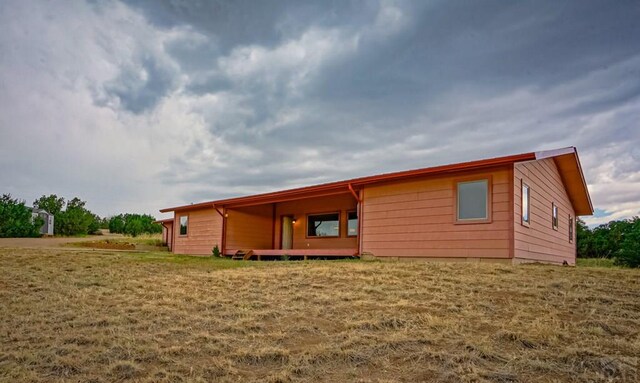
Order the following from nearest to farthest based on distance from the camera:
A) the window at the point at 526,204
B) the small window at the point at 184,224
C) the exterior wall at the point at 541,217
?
the exterior wall at the point at 541,217 → the window at the point at 526,204 → the small window at the point at 184,224

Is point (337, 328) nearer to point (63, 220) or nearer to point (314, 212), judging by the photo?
point (314, 212)

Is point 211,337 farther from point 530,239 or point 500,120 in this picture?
point 500,120

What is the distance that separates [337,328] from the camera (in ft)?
16.1

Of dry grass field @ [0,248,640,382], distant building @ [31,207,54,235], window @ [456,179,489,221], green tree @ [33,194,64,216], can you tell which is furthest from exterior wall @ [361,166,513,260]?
green tree @ [33,194,64,216]

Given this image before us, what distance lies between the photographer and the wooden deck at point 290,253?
12.9 meters

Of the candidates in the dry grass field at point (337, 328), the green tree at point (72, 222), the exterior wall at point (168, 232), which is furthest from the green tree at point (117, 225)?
the dry grass field at point (337, 328)

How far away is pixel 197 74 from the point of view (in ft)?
44.4

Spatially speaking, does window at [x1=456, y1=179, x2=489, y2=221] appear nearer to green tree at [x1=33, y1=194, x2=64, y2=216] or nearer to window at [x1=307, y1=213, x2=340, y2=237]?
window at [x1=307, y1=213, x2=340, y2=237]

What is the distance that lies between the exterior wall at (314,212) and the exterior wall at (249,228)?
1.33ft

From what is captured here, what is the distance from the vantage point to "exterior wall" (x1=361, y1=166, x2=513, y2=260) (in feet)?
30.6

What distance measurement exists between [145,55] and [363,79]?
6929mm

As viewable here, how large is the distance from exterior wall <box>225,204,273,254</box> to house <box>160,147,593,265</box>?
44 mm

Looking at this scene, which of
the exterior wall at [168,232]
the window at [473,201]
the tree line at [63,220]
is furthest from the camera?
the tree line at [63,220]

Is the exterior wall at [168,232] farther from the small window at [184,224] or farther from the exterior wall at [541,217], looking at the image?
the exterior wall at [541,217]
